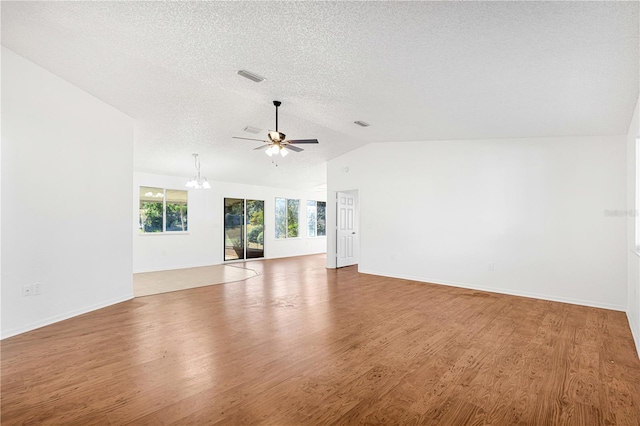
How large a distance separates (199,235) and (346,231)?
13.5ft

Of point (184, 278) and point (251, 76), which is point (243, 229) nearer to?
point (184, 278)

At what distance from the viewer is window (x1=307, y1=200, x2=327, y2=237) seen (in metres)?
12.0

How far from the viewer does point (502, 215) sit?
546cm

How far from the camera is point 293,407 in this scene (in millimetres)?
2111

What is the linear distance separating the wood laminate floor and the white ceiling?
8.42ft

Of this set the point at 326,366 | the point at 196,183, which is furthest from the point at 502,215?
the point at 196,183

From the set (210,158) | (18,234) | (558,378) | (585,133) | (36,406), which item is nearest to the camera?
(36,406)

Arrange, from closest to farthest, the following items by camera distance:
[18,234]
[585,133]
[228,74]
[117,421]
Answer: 1. [117,421]
2. [18,234]
3. [228,74]
4. [585,133]

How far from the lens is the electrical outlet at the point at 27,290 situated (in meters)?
3.50

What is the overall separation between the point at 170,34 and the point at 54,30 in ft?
3.90

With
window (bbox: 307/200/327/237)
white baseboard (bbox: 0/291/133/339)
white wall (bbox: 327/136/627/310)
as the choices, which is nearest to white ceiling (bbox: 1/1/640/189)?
white wall (bbox: 327/136/627/310)

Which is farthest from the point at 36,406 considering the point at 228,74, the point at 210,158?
the point at 210,158

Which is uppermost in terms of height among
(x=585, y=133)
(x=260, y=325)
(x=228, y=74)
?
(x=228, y=74)

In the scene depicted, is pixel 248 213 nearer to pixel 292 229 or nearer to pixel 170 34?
pixel 292 229
